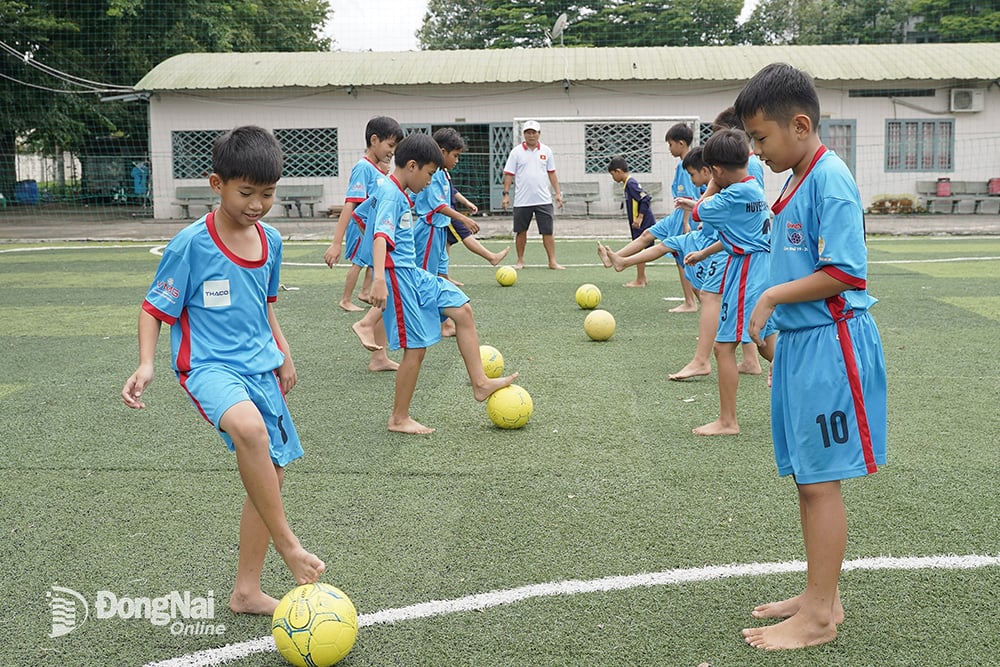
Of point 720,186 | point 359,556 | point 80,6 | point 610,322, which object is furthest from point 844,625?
point 80,6

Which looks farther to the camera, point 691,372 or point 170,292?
point 691,372

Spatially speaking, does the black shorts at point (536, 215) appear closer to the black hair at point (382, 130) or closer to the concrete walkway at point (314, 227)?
the black hair at point (382, 130)

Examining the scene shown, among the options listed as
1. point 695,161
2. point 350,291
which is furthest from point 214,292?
point 350,291

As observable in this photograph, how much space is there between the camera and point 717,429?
18.6 ft

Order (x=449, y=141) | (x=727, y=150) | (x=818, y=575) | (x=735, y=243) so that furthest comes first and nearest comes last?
(x=449, y=141), (x=735, y=243), (x=727, y=150), (x=818, y=575)

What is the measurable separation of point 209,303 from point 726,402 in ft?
10.7

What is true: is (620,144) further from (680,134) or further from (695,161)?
(695,161)

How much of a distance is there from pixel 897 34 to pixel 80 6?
3438cm

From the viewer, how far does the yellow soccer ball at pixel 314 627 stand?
10.0 ft

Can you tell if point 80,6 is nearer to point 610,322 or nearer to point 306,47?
point 306,47

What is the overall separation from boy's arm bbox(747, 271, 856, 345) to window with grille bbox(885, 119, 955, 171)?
81.1 feet

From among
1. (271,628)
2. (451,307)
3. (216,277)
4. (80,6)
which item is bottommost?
(271,628)

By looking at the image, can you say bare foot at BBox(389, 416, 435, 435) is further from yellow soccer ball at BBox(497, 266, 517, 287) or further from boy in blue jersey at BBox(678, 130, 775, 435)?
yellow soccer ball at BBox(497, 266, 517, 287)

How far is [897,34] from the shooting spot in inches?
1758
